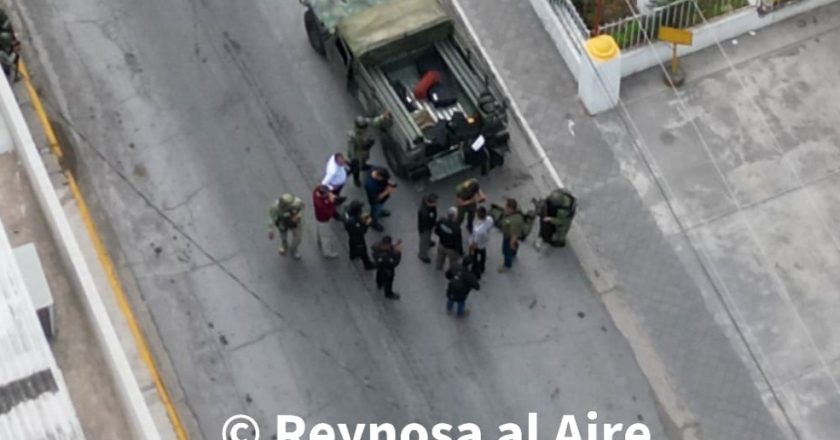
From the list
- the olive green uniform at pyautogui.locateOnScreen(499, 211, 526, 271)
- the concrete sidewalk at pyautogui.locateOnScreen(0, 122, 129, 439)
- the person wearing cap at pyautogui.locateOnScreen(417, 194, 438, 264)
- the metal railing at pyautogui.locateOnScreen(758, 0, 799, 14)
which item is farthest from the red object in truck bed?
the concrete sidewalk at pyautogui.locateOnScreen(0, 122, 129, 439)

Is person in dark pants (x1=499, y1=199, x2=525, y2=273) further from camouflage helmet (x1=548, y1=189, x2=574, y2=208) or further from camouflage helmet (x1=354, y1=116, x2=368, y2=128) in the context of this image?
camouflage helmet (x1=354, y1=116, x2=368, y2=128)

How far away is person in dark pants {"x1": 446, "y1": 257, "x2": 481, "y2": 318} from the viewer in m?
18.0

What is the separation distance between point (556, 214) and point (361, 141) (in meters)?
2.70

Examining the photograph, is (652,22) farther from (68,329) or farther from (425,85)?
(68,329)

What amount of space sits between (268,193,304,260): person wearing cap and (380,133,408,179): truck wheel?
5.04 feet

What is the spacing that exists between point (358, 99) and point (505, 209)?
3202 mm

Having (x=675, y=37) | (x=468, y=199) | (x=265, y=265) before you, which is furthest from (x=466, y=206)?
(x=675, y=37)

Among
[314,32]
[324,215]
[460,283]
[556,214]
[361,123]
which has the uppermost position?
[314,32]

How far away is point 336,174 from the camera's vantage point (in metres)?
18.9

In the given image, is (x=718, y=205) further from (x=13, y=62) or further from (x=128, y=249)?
(x=13, y=62)

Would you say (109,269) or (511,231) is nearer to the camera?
(511,231)

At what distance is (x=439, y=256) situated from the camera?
19.0m

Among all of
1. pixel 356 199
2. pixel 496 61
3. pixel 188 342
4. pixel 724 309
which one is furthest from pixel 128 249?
pixel 724 309

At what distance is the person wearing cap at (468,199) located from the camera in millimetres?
18594
